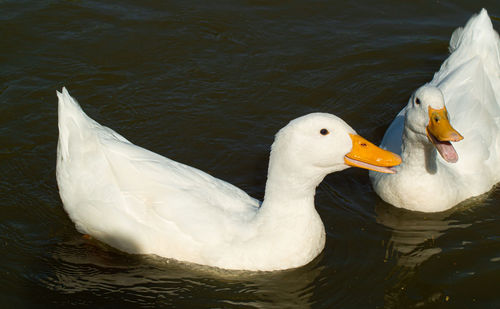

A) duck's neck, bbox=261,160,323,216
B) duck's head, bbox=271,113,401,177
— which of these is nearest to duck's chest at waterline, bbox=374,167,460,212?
duck's head, bbox=271,113,401,177

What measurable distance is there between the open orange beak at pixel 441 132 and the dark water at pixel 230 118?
3.08 ft

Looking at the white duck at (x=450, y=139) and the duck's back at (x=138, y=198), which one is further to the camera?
the white duck at (x=450, y=139)

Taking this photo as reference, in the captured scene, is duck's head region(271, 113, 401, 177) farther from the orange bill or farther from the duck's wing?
the duck's wing

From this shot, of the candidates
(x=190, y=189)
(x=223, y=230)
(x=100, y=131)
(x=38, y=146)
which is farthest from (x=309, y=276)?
(x=38, y=146)

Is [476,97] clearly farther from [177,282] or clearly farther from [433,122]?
[177,282]

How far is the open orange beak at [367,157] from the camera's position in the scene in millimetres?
5535

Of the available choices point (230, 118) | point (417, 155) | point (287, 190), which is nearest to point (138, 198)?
point (287, 190)

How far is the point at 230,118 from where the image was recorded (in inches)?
330

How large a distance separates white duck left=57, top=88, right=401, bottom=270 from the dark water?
9.0 inches

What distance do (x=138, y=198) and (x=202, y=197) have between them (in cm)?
61

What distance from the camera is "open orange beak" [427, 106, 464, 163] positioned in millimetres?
6234

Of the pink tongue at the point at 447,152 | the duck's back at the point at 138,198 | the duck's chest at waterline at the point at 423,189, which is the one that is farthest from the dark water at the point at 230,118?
the pink tongue at the point at 447,152

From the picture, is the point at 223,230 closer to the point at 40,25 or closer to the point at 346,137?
the point at 346,137

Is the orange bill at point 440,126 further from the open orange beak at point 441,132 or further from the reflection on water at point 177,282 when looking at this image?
the reflection on water at point 177,282
